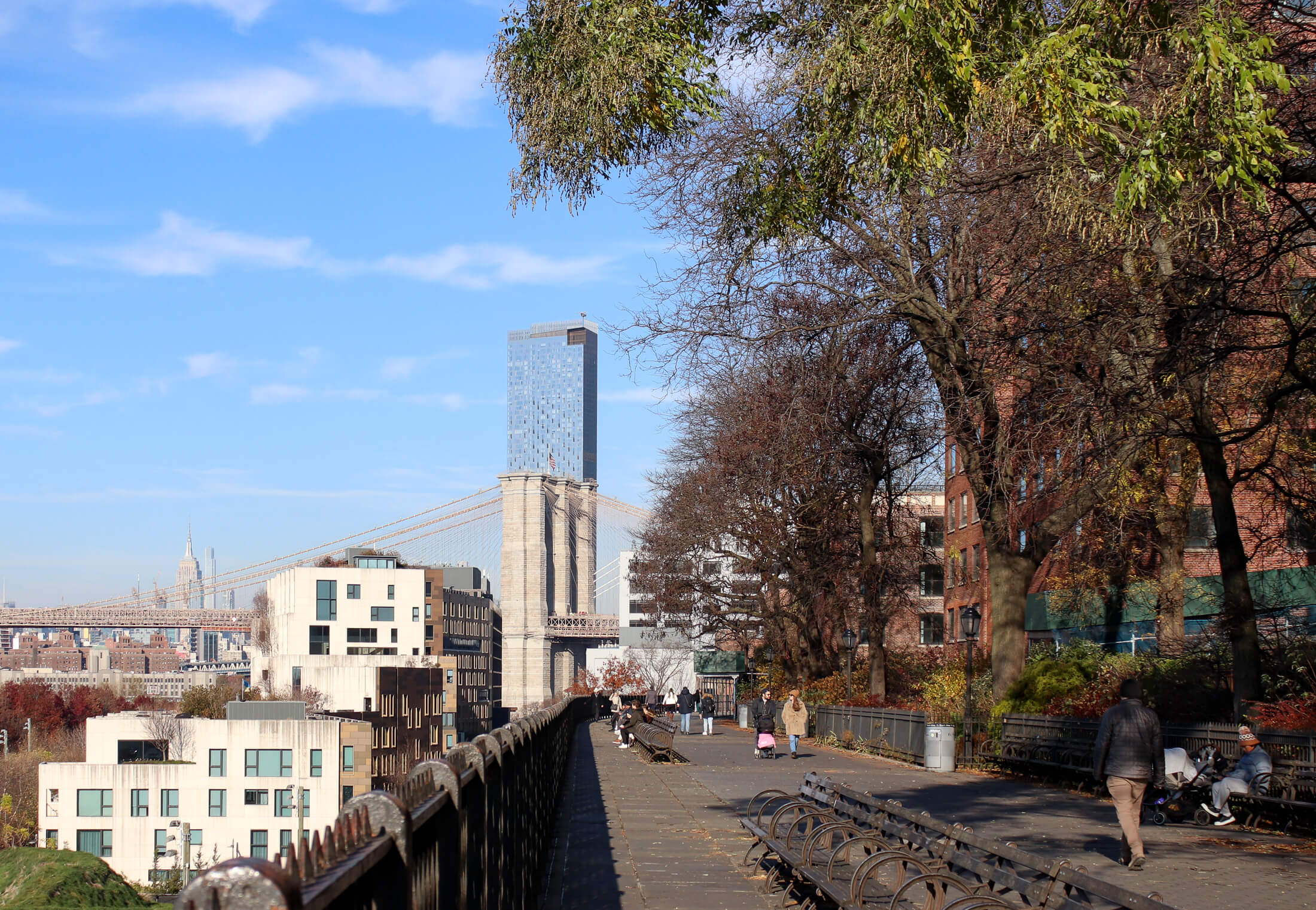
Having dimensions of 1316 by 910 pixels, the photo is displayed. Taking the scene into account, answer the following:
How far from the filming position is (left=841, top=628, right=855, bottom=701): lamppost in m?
36.0

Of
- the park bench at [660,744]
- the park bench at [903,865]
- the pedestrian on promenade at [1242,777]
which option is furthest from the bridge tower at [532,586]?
the park bench at [903,865]

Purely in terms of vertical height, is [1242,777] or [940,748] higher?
[1242,777]

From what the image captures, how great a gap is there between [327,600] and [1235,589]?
104 m

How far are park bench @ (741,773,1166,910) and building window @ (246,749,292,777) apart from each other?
207 feet

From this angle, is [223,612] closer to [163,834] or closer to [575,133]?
[163,834]

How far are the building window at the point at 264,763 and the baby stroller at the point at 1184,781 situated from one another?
61.5 metres

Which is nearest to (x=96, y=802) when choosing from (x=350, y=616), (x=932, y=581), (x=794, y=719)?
(x=932, y=581)

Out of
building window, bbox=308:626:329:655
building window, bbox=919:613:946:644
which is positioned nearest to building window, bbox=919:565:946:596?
building window, bbox=919:613:946:644

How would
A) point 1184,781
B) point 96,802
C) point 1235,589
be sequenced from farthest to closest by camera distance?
1. point 96,802
2. point 1235,589
3. point 1184,781

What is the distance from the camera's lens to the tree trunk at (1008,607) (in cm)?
2327

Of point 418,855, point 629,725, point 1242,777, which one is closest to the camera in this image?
point 418,855

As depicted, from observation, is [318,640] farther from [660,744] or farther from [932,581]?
[660,744]

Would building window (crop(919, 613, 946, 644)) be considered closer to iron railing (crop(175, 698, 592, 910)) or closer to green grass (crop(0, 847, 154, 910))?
green grass (crop(0, 847, 154, 910))

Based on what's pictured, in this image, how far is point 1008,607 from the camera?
2350 cm
